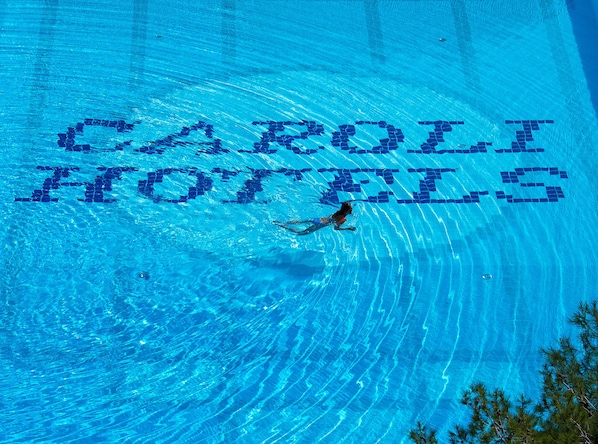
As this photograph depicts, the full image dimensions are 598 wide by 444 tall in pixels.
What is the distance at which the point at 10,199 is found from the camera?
21.1 feet

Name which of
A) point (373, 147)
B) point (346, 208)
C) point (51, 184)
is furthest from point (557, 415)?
point (51, 184)

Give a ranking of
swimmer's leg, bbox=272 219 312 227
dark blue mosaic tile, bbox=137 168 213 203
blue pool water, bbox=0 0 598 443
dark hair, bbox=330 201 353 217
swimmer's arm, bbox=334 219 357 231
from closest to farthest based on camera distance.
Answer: blue pool water, bbox=0 0 598 443
dark hair, bbox=330 201 353 217
swimmer's arm, bbox=334 219 357 231
swimmer's leg, bbox=272 219 312 227
dark blue mosaic tile, bbox=137 168 213 203

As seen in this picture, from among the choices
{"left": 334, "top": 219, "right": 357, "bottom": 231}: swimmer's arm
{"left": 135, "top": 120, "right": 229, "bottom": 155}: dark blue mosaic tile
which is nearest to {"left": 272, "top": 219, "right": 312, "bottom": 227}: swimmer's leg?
{"left": 334, "top": 219, "right": 357, "bottom": 231}: swimmer's arm

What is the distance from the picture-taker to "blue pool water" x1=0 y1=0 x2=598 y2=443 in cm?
554

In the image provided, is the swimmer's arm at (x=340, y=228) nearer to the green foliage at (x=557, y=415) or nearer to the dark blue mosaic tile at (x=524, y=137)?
the dark blue mosaic tile at (x=524, y=137)

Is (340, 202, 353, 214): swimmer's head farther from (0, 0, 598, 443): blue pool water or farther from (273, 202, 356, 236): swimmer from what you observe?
(0, 0, 598, 443): blue pool water

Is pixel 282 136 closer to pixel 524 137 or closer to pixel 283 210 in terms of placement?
pixel 283 210

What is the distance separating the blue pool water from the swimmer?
0.11m

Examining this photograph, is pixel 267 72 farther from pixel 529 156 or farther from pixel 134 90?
pixel 529 156

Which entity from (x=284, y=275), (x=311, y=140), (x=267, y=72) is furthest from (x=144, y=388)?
(x=267, y=72)

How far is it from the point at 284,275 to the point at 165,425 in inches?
59.9

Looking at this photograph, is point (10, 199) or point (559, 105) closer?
point (10, 199)

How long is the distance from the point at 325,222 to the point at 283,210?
0.43 metres

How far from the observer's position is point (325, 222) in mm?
6258
